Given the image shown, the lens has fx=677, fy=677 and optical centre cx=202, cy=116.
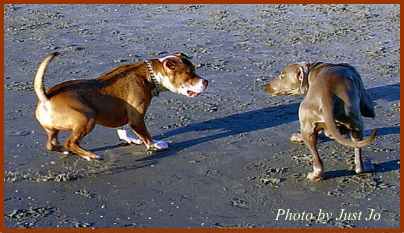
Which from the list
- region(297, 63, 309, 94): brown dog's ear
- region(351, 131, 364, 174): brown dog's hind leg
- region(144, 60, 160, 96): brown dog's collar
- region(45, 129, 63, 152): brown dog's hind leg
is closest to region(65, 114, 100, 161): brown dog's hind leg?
region(45, 129, 63, 152): brown dog's hind leg

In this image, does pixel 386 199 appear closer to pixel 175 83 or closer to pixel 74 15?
pixel 175 83

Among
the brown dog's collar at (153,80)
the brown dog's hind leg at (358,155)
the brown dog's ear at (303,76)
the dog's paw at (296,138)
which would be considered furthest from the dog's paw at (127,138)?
the brown dog's hind leg at (358,155)

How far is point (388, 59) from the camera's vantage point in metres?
10.0

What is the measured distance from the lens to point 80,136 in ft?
22.6

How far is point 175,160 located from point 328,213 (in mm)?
1828

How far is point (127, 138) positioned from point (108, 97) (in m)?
0.60

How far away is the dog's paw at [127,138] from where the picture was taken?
7438 mm

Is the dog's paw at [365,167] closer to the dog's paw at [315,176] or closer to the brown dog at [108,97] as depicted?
the dog's paw at [315,176]

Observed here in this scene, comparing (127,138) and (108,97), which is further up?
(108,97)

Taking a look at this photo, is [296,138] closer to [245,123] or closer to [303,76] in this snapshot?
[303,76]

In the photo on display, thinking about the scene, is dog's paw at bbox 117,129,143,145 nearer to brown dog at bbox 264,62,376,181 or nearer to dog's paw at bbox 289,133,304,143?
dog's paw at bbox 289,133,304,143

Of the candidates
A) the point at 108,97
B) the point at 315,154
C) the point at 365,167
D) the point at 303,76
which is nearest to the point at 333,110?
the point at 315,154

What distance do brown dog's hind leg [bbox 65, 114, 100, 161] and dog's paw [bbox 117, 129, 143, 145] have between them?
57 centimetres

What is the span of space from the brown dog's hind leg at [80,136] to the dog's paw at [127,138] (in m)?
0.57
